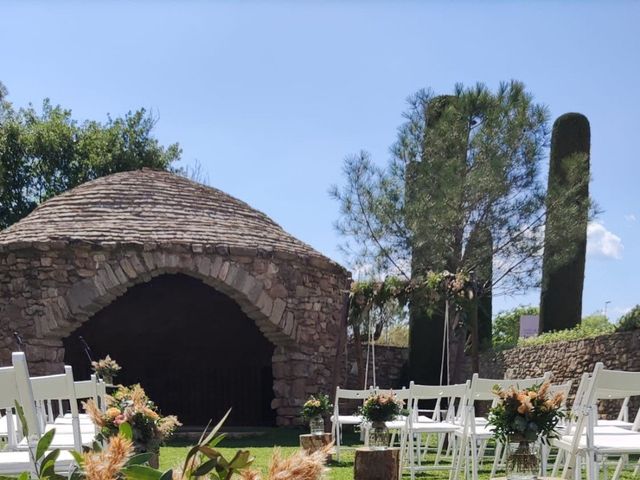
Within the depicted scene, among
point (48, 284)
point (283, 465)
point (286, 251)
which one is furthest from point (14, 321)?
point (283, 465)

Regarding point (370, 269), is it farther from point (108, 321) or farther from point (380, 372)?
point (108, 321)

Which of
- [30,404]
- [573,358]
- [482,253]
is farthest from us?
[482,253]

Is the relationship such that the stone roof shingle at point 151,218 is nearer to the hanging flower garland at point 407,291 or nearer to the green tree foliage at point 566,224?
the hanging flower garland at point 407,291

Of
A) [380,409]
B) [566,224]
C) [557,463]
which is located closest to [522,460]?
[557,463]

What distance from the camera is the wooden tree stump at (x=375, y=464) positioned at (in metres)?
5.42

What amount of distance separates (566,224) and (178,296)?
25.3ft

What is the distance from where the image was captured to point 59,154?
78.1 ft

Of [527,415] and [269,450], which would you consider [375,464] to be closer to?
[527,415]

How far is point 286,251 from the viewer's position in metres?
13.5

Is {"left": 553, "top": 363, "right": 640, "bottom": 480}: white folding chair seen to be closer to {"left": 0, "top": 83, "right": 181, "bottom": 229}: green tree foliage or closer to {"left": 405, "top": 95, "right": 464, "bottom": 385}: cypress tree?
{"left": 405, "top": 95, "right": 464, "bottom": 385}: cypress tree

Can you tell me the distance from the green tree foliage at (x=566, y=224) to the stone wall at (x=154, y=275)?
499 cm

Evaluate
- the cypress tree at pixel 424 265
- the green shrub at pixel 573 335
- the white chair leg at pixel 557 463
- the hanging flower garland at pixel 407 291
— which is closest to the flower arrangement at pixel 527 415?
the white chair leg at pixel 557 463

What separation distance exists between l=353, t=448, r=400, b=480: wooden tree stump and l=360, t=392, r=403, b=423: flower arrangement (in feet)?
2.20

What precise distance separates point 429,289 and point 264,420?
14.5 ft
